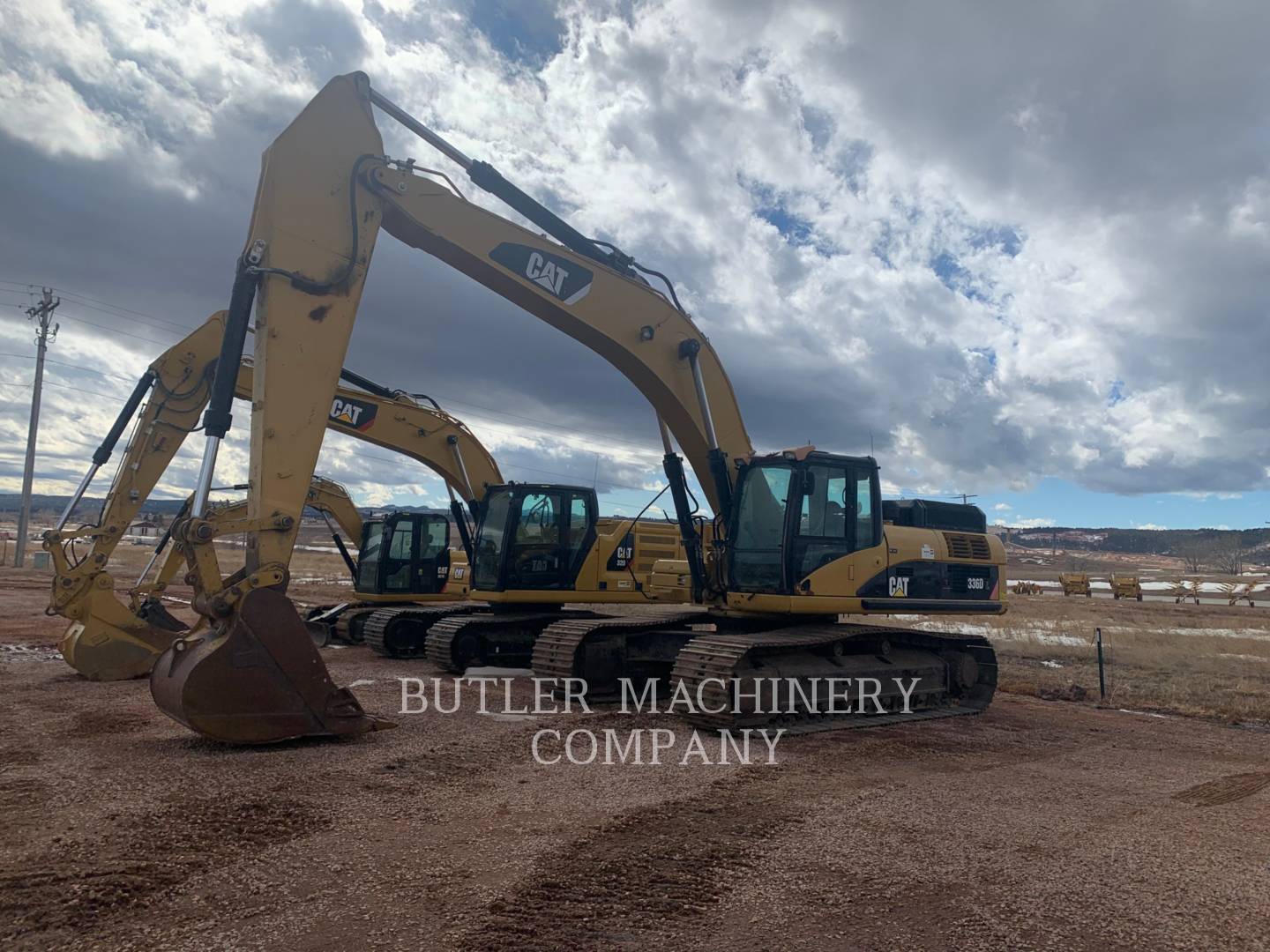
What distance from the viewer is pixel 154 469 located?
12.1m

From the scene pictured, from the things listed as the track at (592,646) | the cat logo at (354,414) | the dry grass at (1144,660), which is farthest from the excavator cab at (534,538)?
the dry grass at (1144,660)

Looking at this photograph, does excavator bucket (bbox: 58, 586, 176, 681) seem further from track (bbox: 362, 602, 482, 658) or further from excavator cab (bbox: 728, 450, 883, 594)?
excavator cab (bbox: 728, 450, 883, 594)

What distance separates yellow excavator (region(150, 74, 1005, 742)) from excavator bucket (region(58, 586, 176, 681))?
5.15 metres

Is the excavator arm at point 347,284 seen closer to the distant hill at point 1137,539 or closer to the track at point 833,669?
the track at point 833,669

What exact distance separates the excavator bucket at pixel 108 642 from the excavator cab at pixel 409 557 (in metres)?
5.36

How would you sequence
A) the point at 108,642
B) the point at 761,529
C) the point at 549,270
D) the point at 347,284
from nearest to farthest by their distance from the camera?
1. the point at 347,284
2. the point at 549,270
3. the point at 761,529
4. the point at 108,642

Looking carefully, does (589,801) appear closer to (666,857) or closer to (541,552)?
(666,857)

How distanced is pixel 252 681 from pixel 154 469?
274 inches

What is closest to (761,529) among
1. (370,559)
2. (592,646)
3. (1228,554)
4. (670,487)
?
(670,487)

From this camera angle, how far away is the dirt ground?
3.87 metres

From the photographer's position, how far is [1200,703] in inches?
459

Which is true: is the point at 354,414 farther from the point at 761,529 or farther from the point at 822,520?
the point at 822,520

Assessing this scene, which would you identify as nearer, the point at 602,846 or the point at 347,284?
the point at 602,846

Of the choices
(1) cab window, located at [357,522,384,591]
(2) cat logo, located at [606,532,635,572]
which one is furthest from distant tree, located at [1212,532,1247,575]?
(1) cab window, located at [357,522,384,591]
